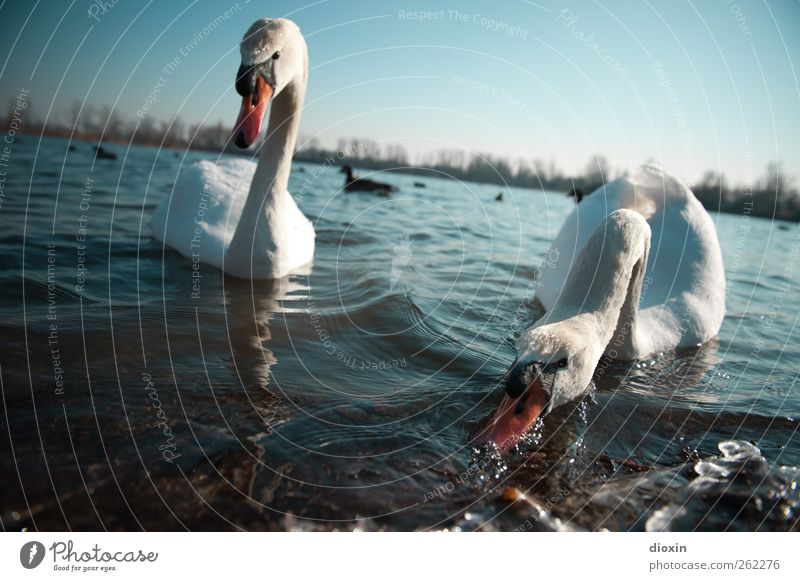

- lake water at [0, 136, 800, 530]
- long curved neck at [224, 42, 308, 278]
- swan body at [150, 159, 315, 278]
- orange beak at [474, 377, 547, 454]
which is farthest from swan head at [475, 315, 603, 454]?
swan body at [150, 159, 315, 278]

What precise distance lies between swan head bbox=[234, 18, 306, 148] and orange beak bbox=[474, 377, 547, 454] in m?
2.45

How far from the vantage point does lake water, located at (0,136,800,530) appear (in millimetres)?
2426

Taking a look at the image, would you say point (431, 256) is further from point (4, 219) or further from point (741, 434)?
point (4, 219)

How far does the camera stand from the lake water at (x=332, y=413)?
2426 millimetres

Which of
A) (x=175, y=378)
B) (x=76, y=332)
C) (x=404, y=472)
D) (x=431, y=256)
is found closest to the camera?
(x=404, y=472)

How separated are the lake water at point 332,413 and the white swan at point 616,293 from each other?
10.8 inches

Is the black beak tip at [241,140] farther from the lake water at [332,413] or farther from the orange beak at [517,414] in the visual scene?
the orange beak at [517,414]

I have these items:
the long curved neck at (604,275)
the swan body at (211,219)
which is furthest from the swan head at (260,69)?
the long curved neck at (604,275)

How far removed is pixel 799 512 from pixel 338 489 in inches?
91.4

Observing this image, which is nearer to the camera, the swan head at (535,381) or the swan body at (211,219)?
the swan head at (535,381)

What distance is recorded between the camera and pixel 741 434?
3.58 meters

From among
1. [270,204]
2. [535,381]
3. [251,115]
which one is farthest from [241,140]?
[535,381]

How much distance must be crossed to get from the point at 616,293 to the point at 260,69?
3.02 m
